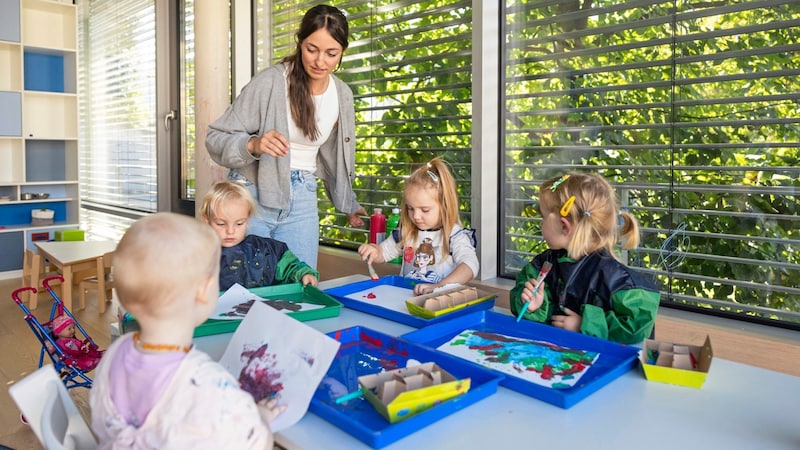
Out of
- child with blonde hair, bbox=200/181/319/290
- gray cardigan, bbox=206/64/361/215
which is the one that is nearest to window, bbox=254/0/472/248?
gray cardigan, bbox=206/64/361/215

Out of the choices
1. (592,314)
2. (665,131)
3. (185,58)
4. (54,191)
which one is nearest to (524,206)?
(665,131)

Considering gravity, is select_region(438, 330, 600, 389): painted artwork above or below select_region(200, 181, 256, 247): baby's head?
below

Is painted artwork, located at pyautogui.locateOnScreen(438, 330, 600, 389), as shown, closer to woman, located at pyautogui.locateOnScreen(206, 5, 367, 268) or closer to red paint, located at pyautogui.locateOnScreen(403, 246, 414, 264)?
red paint, located at pyautogui.locateOnScreen(403, 246, 414, 264)

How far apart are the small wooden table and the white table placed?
3.60 meters

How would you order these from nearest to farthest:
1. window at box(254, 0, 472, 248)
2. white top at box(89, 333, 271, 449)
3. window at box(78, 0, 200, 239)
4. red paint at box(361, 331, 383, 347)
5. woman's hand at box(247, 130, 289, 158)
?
white top at box(89, 333, 271, 449) → red paint at box(361, 331, 383, 347) → woman's hand at box(247, 130, 289, 158) → window at box(254, 0, 472, 248) → window at box(78, 0, 200, 239)

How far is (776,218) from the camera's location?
6.12ft

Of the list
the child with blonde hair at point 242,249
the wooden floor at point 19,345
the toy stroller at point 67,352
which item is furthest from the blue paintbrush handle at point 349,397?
the toy stroller at point 67,352

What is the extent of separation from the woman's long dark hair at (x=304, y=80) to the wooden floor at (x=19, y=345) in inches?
44.3

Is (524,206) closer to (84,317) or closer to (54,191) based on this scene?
(84,317)

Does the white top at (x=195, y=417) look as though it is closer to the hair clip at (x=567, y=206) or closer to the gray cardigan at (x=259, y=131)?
the hair clip at (x=567, y=206)

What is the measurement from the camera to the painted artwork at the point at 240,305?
5.07ft

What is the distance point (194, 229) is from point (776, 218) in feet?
5.58

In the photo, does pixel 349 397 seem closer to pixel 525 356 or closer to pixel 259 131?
pixel 525 356

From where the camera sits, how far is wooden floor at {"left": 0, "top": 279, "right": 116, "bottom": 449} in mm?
2238
